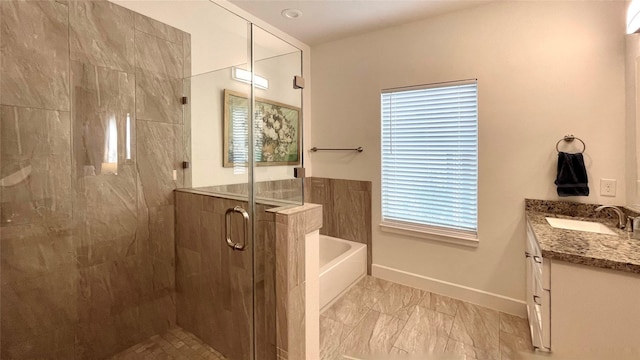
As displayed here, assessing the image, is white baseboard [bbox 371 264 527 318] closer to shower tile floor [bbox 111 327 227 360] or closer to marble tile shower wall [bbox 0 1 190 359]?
shower tile floor [bbox 111 327 227 360]

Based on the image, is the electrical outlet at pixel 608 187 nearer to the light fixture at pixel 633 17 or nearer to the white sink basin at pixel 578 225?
the white sink basin at pixel 578 225

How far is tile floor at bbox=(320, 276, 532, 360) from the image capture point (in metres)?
1.89

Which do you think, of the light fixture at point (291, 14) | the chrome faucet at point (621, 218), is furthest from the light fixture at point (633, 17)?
the light fixture at point (291, 14)

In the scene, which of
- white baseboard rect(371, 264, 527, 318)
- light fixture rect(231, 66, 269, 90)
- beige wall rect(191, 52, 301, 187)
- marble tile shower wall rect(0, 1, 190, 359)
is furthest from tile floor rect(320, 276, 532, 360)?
light fixture rect(231, 66, 269, 90)

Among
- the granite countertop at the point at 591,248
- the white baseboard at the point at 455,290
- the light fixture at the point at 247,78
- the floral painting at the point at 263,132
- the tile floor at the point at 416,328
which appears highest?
the light fixture at the point at 247,78

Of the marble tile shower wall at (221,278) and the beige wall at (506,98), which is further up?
the beige wall at (506,98)

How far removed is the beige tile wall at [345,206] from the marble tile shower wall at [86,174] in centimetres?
163

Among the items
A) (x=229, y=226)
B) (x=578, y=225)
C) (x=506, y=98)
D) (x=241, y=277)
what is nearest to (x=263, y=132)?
(x=229, y=226)

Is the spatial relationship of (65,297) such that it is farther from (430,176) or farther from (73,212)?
(430,176)

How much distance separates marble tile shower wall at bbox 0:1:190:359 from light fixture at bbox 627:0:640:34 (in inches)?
119

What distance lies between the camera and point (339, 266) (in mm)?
2539

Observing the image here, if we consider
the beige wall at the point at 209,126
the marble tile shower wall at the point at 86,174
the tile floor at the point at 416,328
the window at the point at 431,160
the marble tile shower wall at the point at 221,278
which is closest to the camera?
the marble tile shower wall at the point at 86,174

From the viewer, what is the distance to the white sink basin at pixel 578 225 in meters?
1.80

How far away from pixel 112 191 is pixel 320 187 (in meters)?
2.09
